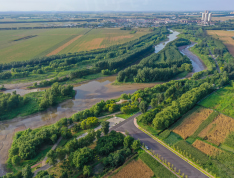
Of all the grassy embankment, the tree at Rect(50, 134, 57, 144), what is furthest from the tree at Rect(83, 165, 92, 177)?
the grassy embankment

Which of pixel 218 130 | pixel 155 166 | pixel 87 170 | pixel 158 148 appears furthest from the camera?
pixel 218 130

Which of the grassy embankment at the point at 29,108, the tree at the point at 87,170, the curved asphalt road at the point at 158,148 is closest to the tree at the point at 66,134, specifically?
the curved asphalt road at the point at 158,148

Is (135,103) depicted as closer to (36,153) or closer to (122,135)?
(122,135)

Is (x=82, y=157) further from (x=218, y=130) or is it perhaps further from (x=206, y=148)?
(x=218, y=130)

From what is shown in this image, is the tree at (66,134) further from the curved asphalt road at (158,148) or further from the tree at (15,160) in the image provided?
the curved asphalt road at (158,148)

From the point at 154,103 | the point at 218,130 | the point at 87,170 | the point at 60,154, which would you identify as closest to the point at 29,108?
the point at 60,154

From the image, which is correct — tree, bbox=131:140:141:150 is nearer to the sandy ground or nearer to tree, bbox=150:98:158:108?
the sandy ground
